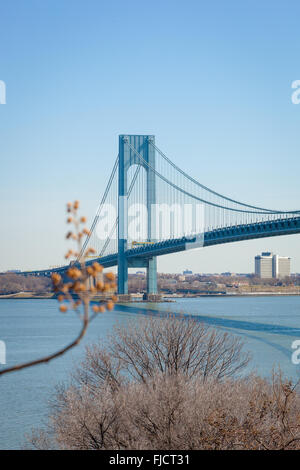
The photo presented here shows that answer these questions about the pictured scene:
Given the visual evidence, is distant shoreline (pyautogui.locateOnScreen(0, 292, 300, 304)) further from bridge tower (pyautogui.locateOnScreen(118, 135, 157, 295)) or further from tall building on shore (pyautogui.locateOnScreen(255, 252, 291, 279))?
tall building on shore (pyautogui.locateOnScreen(255, 252, 291, 279))

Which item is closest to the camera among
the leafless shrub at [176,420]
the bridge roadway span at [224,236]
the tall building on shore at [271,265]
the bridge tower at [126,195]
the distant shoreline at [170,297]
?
the leafless shrub at [176,420]

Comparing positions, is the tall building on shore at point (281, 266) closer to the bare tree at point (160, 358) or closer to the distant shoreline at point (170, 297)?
the distant shoreline at point (170, 297)

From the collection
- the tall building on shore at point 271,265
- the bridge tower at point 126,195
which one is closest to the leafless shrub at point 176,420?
the bridge tower at point 126,195

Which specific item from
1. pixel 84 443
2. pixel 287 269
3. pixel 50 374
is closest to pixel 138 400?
pixel 84 443

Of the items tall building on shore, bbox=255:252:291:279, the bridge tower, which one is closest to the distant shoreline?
the bridge tower

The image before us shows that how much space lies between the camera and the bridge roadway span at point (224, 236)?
29438mm

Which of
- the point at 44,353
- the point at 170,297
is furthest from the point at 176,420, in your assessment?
the point at 170,297

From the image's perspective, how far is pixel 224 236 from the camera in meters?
33.0

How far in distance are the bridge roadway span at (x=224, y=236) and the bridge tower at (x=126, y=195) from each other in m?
0.74

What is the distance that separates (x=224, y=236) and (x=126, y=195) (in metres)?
14.5

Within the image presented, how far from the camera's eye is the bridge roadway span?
29438mm

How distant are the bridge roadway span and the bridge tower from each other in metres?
0.74

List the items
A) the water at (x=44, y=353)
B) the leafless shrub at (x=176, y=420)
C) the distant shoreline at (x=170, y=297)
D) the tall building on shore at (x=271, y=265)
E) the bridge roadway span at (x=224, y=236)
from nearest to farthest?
the leafless shrub at (x=176, y=420)
the water at (x=44, y=353)
the bridge roadway span at (x=224, y=236)
the distant shoreline at (x=170, y=297)
the tall building on shore at (x=271, y=265)
